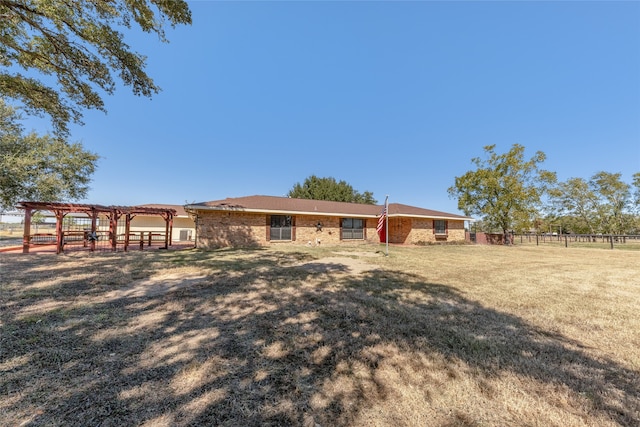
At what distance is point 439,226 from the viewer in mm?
22875


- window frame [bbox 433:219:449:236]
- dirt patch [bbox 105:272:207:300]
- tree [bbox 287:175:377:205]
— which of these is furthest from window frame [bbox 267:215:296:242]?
tree [bbox 287:175:377:205]

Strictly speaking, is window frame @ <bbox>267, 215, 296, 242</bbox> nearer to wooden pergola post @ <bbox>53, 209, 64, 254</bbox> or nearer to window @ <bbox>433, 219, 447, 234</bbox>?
wooden pergola post @ <bbox>53, 209, 64, 254</bbox>

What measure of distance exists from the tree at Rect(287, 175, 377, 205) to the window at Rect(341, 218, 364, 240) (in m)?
17.2

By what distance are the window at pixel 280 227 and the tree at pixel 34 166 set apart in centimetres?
1226

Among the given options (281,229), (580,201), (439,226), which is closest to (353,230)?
(281,229)

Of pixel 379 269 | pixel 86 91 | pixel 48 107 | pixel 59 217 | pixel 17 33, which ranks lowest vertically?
pixel 379 269

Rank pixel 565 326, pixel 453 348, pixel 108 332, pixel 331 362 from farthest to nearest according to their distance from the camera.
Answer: pixel 565 326 < pixel 108 332 < pixel 453 348 < pixel 331 362

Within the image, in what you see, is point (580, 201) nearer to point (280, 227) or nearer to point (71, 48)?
point (280, 227)

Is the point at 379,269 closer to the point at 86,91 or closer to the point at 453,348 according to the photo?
the point at 453,348

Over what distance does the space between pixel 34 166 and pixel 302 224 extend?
17.4 metres

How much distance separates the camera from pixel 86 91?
9367 mm

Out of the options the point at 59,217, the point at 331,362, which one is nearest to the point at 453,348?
the point at 331,362

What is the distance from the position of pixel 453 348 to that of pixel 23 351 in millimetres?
4960

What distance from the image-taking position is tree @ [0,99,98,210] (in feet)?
50.8
